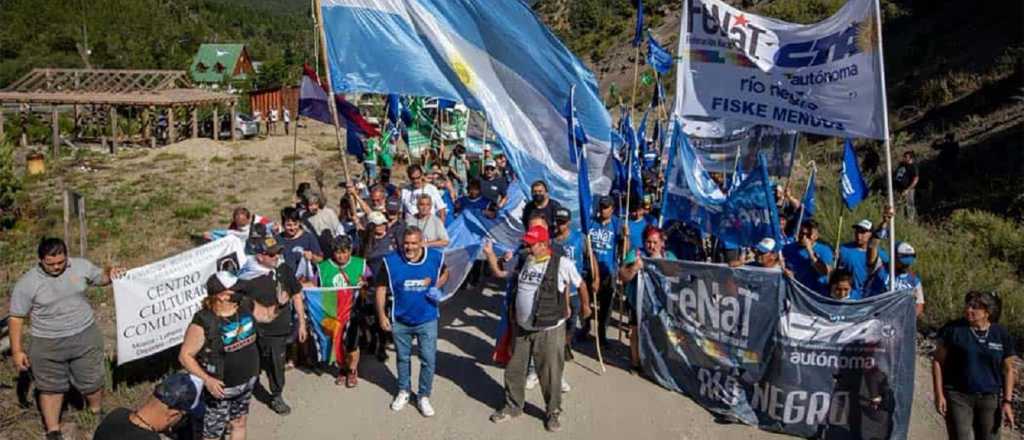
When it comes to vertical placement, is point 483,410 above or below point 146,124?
below

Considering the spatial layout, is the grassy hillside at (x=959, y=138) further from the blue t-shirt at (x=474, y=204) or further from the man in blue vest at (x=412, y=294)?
the man in blue vest at (x=412, y=294)

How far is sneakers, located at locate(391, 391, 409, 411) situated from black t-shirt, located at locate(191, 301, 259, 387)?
176 cm

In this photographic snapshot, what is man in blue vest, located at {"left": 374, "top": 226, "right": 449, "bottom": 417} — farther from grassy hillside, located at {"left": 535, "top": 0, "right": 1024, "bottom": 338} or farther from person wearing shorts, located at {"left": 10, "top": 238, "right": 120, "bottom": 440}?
grassy hillside, located at {"left": 535, "top": 0, "right": 1024, "bottom": 338}

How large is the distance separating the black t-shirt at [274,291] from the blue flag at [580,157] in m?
2.71

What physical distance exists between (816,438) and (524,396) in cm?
245

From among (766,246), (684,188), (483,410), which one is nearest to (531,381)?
(483,410)

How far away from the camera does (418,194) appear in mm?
9430

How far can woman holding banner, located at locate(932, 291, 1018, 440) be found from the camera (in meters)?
5.30

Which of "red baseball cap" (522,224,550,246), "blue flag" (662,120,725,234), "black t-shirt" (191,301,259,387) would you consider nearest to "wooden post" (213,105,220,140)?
"blue flag" (662,120,725,234)

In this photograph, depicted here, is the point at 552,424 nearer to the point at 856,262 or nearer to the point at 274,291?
the point at 274,291

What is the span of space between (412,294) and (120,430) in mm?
2741

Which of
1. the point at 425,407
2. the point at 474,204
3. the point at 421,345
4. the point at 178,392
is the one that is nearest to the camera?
the point at 178,392

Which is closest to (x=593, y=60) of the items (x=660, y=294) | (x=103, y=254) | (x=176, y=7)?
(x=103, y=254)

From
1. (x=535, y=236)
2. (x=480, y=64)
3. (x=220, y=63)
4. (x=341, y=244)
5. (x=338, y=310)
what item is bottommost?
(x=338, y=310)
